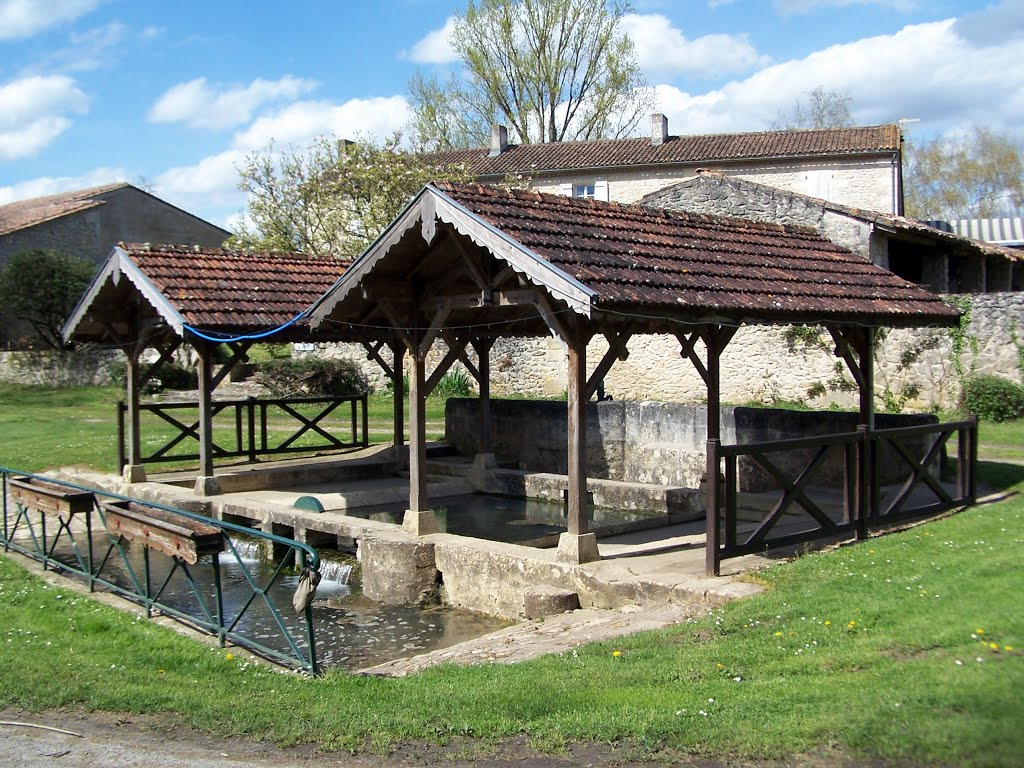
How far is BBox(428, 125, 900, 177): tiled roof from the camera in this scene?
33844 mm

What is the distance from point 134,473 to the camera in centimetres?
1542

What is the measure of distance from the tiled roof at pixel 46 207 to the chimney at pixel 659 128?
21.8 meters

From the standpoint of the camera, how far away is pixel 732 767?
4.48 m

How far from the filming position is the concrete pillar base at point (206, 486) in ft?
47.8

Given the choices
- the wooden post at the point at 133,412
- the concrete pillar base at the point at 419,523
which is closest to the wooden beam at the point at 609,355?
the concrete pillar base at the point at 419,523

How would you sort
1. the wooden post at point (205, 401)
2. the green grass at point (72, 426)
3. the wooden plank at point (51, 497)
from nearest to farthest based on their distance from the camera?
the wooden plank at point (51, 497) < the wooden post at point (205, 401) < the green grass at point (72, 426)

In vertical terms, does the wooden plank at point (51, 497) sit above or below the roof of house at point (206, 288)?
below

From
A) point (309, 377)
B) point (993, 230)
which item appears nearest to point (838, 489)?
point (309, 377)

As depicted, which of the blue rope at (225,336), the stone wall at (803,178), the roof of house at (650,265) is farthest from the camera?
the stone wall at (803,178)

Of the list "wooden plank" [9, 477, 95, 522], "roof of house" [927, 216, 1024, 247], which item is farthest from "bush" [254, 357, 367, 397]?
"roof of house" [927, 216, 1024, 247]

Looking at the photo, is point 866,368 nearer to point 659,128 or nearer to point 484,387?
point 484,387

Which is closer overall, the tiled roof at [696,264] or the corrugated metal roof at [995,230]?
the tiled roof at [696,264]

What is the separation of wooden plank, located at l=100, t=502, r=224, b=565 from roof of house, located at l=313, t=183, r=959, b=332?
10.9 ft

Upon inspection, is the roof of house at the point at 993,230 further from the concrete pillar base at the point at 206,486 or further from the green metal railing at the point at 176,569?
the green metal railing at the point at 176,569
